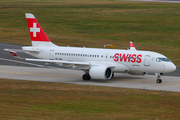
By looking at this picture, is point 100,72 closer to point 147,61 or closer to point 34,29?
point 147,61

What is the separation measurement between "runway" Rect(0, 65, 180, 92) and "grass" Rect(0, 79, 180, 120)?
114 inches

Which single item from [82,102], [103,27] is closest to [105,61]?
[82,102]

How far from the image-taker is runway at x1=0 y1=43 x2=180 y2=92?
3950 cm

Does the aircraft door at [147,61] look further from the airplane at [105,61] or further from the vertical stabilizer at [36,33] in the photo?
the vertical stabilizer at [36,33]

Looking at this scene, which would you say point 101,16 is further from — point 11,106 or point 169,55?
point 11,106

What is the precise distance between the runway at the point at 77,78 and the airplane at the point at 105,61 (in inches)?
36.5

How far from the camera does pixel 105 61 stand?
42781mm

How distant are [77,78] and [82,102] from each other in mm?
13976

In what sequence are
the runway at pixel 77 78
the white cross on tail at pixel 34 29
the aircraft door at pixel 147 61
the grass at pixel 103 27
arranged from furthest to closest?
the grass at pixel 103 27 → the white cross on tail at pixel 34 29 → the aircraft door at pixel 147 61 → the runway at pixel 77 78

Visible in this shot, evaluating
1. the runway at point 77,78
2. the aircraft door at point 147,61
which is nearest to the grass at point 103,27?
the runway at point 77,78

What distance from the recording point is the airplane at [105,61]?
4044 cm

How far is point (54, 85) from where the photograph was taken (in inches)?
1533

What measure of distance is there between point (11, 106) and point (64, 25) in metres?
71.6

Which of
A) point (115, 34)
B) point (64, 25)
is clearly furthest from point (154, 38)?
point (64, 25)
